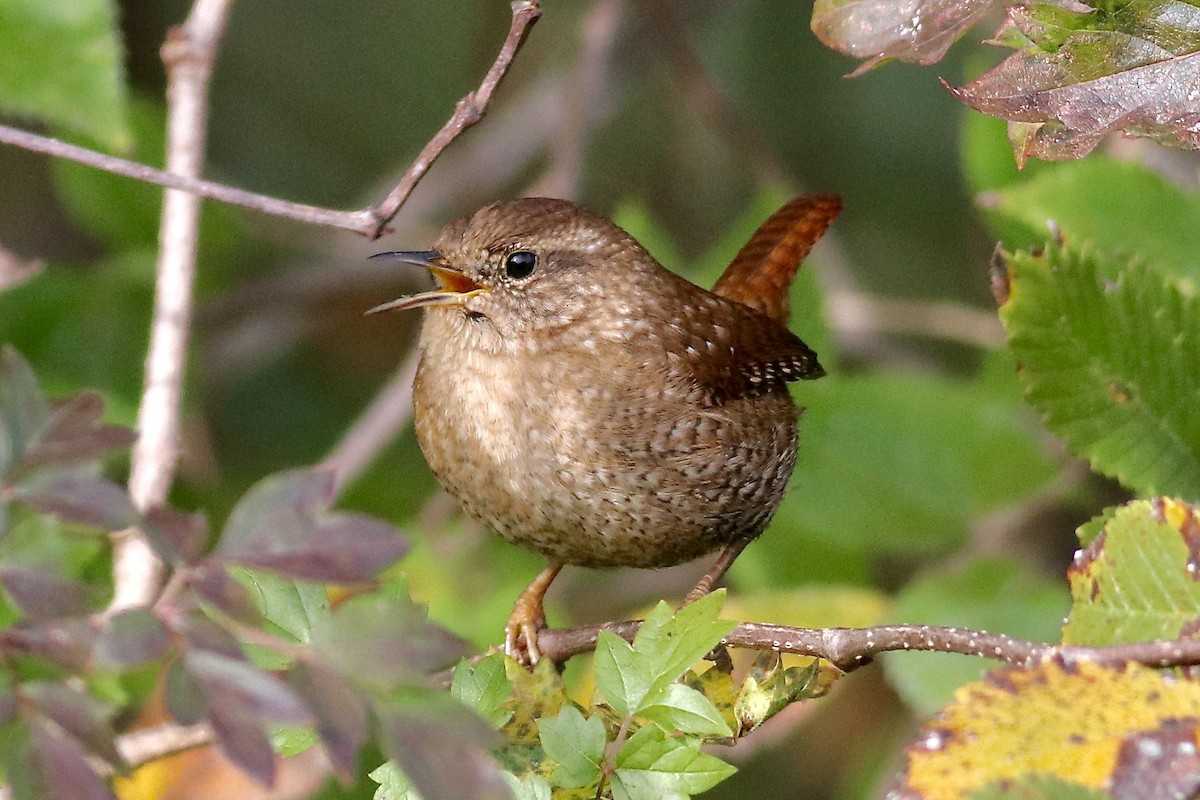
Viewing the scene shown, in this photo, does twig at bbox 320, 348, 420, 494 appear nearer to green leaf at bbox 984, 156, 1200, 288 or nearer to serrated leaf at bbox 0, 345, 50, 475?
green leaf at bbox 984, 156, 1200, 288

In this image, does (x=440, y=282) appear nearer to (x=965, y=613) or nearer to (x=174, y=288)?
(x=174, y=288)

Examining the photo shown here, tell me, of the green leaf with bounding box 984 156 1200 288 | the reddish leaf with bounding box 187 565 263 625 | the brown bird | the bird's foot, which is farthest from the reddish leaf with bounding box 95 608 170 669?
the green leaf with bounding box 984 156 1200 288

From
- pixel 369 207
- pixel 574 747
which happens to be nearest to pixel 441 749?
pixel 574 747

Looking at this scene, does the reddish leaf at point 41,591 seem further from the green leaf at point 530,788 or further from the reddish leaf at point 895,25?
the reddish leaf at point 895,25

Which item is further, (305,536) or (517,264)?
(517,264)

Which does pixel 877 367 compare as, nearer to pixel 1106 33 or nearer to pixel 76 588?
pixel 1106 33

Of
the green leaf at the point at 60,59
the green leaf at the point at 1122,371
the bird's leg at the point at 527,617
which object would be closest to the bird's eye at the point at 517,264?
the bird's leg at the point at 527,617

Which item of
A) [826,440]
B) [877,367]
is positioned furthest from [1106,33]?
[877,367]
